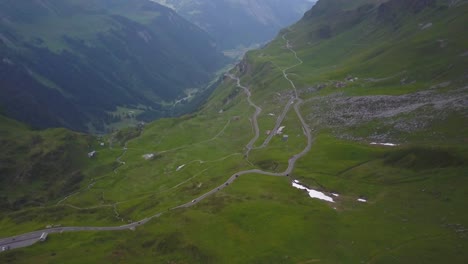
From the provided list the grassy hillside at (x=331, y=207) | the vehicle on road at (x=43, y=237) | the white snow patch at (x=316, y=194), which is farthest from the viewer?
the vehicle on road at (x=43, y=237)

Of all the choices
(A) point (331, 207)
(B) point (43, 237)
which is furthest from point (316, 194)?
(B) point (43, 237)

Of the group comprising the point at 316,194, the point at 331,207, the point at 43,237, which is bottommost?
the point at 331,207

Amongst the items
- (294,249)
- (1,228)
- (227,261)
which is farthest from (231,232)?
(1,228)

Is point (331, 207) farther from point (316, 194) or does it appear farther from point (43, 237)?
point (43, 237)

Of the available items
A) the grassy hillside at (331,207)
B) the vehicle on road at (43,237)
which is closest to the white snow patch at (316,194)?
the grassy hillside at (331,207)

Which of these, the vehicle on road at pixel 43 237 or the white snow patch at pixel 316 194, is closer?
the white snow patch at pixel 316 194

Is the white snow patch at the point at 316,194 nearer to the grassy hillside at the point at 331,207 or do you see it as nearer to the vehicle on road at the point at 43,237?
the grassy hillside at the point at 331,207

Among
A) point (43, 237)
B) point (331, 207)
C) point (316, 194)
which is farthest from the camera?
point (43, 237)

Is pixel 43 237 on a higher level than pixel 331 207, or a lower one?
higher

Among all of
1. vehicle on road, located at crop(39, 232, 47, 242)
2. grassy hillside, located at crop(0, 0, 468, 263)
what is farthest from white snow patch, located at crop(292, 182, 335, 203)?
vehicle on road, located at crop(39, 232, 47, 242)

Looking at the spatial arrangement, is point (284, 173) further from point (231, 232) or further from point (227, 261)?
point (227, 261)

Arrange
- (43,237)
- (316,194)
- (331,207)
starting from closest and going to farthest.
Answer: (331,207) < (316,194) < (43,237)
